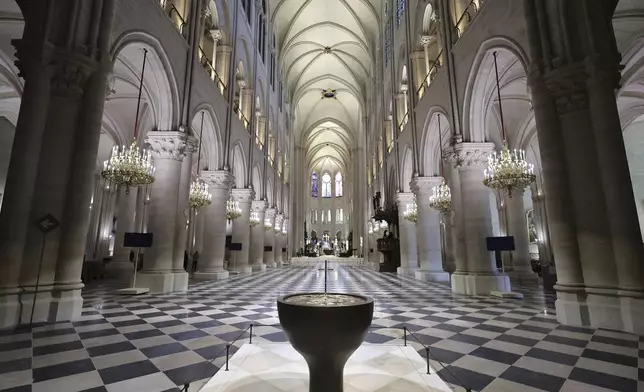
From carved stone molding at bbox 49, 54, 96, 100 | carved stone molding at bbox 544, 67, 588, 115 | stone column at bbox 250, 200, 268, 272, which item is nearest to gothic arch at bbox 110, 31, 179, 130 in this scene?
carved stone molding at bbox 49, 54, 96, 100

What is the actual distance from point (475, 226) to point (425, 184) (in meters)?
4.16

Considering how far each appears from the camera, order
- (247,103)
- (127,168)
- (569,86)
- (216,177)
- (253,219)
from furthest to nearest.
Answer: (253,219)
(247,103)
(216,177)
(127,168)
(569,86)

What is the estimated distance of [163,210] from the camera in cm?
842

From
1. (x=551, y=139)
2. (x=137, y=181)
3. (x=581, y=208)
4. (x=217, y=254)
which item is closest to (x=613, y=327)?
(x=581, y=208)

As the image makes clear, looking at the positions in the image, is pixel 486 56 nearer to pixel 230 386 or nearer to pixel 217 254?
pixel 230 386

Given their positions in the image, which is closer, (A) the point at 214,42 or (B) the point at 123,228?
(A) the point at 214,42

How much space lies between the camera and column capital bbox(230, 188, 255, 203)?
15037 millimetres

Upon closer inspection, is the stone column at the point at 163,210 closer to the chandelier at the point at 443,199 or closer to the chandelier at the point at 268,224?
the chandelier at the point at 443,199

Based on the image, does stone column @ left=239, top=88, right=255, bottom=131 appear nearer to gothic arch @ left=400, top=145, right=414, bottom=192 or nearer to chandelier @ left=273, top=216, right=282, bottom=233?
gothic arch @ left=400, top=145, right=414, bottom=192

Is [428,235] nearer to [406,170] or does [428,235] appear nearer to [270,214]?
[406,170]

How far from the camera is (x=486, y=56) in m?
7.85

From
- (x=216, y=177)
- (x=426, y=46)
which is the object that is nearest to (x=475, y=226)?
(x=426, y=46)

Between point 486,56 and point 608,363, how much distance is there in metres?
7.23

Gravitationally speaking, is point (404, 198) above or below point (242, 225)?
above
